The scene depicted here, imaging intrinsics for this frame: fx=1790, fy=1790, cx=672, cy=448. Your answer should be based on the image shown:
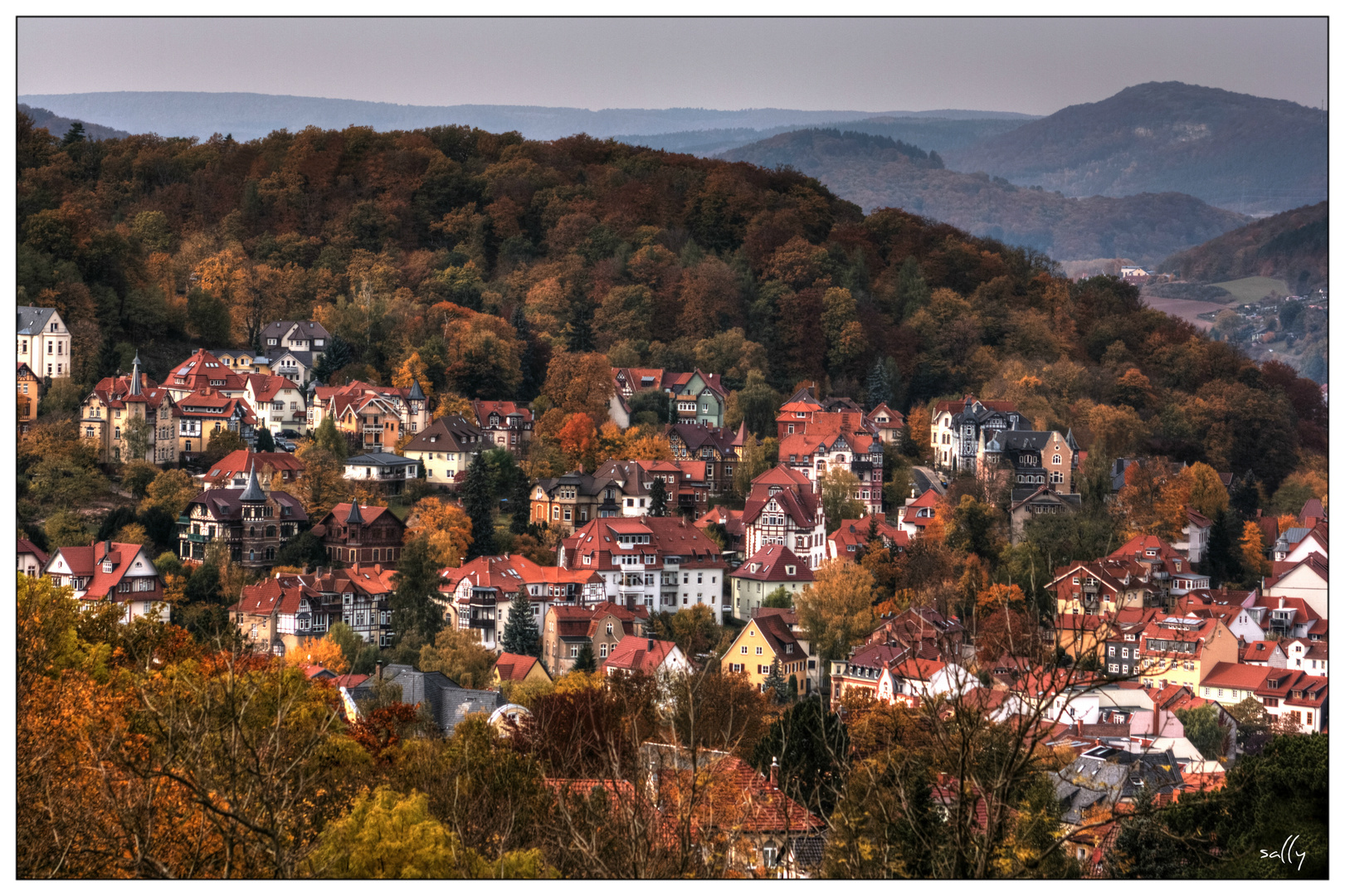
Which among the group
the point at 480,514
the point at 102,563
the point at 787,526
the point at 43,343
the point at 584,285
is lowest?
the point at 102,563

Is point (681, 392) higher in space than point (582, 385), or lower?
lower

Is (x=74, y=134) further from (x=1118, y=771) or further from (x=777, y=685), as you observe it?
(x=1118, y=771)

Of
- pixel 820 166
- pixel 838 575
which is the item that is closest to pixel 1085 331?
pixel 820 166

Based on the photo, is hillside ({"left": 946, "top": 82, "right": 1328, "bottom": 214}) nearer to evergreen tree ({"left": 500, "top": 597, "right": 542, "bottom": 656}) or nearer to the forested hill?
the forested hill

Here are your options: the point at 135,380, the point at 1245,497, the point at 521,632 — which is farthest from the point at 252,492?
the point at 1245,497

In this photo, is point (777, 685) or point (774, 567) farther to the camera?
point (774, 567)

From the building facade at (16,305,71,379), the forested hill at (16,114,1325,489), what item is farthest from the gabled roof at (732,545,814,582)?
the building facade at (16,305,71,379)

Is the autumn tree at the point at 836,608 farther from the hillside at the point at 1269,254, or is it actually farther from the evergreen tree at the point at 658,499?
the hillside at the point at 1269,254
